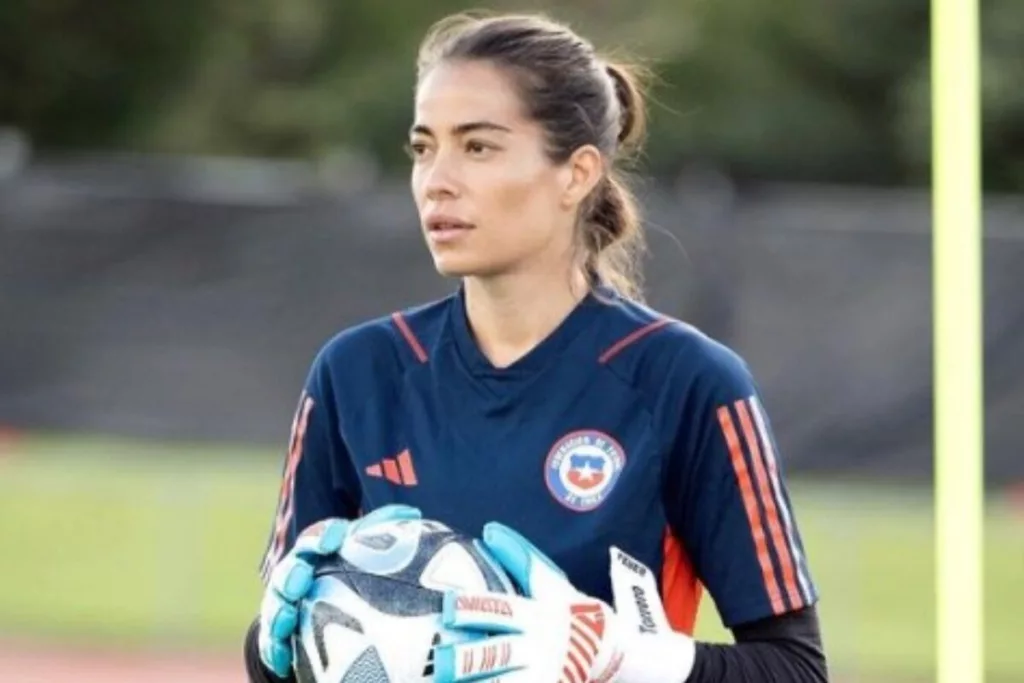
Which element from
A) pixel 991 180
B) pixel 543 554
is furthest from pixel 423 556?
pixel 991 180

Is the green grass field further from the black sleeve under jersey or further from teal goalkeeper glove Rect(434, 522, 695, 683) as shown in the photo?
teal goalkeeper glove Rect(434, 522, 695, 683)

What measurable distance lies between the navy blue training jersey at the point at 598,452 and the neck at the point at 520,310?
0.07 feet

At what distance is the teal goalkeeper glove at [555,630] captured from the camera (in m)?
3.29

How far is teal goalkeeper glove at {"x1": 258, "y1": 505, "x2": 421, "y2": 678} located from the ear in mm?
569

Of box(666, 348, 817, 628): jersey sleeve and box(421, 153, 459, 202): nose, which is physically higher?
box(421, 153, 459, 202): nose

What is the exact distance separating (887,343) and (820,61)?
14530 mm

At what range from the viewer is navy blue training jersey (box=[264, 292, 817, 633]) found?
11.8ft

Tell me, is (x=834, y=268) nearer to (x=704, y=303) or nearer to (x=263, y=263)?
(x=704, y=303)

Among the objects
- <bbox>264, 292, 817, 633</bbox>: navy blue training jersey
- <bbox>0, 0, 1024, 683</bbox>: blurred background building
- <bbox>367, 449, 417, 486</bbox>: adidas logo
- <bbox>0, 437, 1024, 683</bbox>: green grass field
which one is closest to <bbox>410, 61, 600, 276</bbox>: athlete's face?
<bbox>264, 292, 817, 633</bbox>: navy blue training jersey

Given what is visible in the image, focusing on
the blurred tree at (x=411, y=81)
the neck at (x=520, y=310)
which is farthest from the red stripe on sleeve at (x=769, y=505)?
the blurred tree at (x=411, y=81)

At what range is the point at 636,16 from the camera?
111ft

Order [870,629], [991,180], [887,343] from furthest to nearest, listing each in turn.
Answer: [991,180], [887,343], [870,629]

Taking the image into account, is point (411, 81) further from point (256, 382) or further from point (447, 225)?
point (447, 225)

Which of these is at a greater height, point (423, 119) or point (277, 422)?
point (277, 422)
